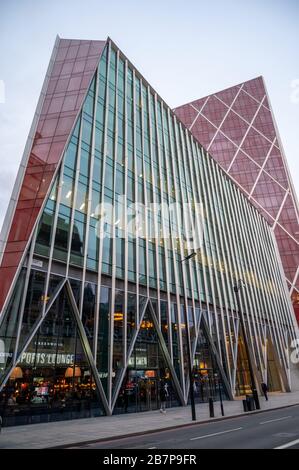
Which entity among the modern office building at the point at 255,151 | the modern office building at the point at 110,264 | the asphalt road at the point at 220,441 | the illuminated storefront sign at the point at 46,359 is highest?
the modern office building at the point at 255,151

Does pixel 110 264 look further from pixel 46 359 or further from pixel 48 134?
pixel 48 134

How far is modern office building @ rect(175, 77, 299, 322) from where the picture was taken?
76.3 metres

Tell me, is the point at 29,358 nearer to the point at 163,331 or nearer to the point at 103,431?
the point at 103,431

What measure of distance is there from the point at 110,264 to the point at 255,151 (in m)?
79.1

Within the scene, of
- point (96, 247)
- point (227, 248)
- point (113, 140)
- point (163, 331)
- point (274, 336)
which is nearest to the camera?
point (96, 247)

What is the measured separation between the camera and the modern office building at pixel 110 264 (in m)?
18.2

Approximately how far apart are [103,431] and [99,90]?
2705 cm

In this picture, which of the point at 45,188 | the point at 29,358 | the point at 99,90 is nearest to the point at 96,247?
the point at 45,188

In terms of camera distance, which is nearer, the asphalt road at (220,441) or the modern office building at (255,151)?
the asphalt road at (220,441)

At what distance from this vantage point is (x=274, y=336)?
4591 cm

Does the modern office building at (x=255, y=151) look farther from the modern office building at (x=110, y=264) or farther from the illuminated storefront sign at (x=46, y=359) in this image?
the illuminated storefront sign at (x=46, y=359)

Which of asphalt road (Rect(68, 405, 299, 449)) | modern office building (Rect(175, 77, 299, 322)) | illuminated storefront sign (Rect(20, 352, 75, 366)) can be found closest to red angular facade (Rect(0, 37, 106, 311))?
illuminated storefront sign (Rect(20, 352, 75, 366))

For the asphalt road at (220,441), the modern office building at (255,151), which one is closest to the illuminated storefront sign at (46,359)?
the asphalt road at (220,441)

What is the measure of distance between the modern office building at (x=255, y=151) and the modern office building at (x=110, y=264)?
39.7 m
